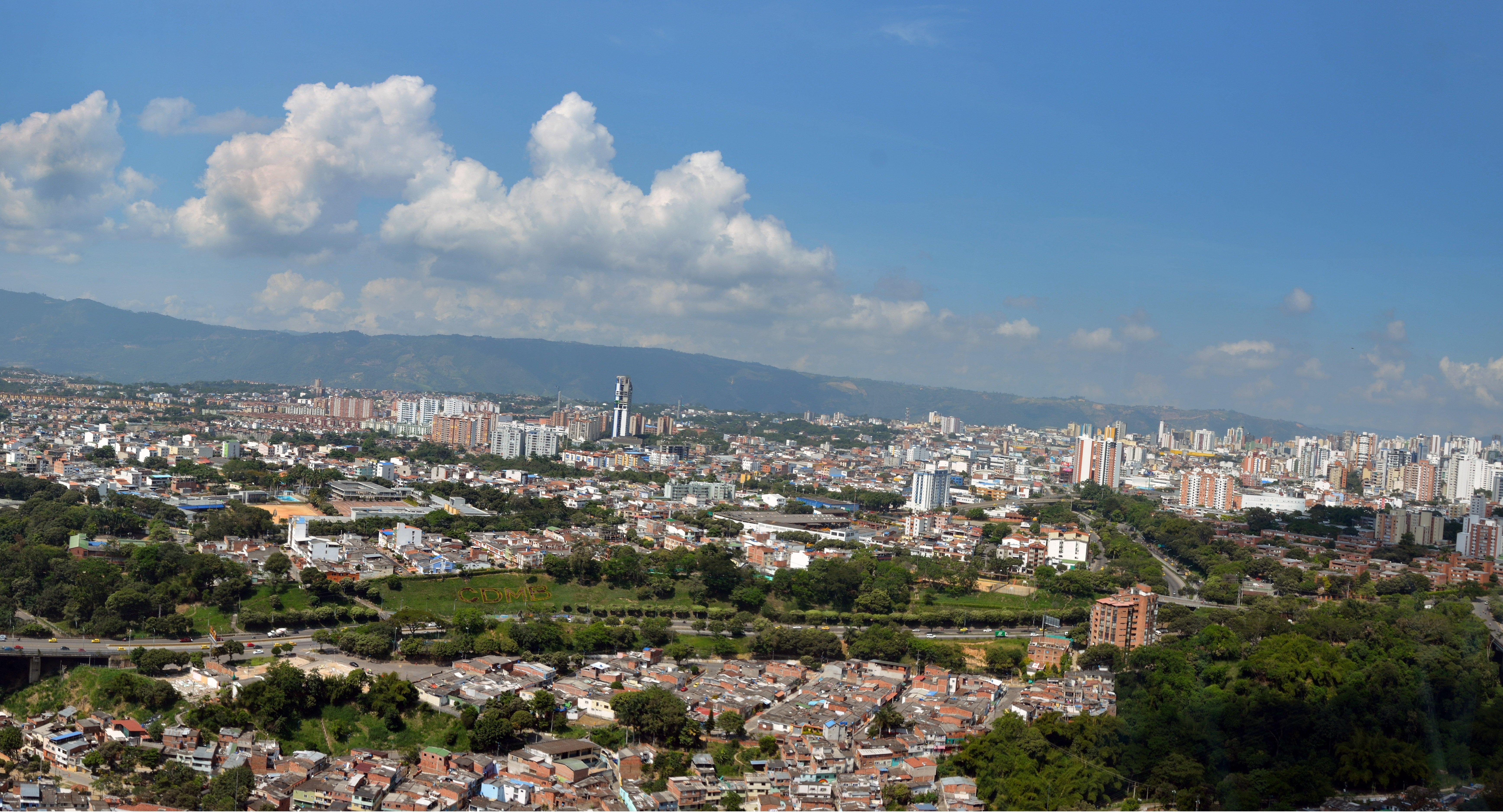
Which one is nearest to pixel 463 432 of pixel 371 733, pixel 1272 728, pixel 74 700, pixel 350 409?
pixel 350 409

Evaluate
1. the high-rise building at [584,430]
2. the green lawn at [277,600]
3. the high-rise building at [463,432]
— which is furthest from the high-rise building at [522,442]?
the green lawn at [277,600]

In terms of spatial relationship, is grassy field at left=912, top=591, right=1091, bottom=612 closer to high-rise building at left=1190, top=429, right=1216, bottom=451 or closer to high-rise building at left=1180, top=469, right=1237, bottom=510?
high-rise building at left=1180, top=469, right=1237, bottom=510

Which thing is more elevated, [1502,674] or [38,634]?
[1502,674]

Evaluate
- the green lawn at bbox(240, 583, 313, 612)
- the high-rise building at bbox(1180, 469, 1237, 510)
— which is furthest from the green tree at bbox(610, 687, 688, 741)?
the high-rise building at bbox(1180, 469, 1237, 510)

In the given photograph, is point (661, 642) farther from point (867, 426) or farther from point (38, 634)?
point (867, 426)

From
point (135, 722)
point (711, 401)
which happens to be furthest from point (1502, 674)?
point (711, 401)

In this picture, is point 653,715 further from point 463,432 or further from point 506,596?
point 463,432
